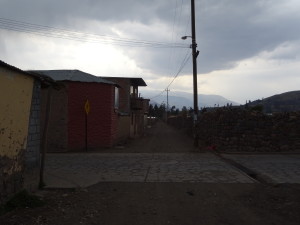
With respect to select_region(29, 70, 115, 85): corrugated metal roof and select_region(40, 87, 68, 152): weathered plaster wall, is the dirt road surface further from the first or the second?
select_region(29, 70, 115, 85): corrugated metal roof

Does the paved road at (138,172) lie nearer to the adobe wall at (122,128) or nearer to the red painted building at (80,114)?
the red painted building at (80,114)

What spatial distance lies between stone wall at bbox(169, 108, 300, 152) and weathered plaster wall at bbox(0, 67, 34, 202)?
44.7 ft

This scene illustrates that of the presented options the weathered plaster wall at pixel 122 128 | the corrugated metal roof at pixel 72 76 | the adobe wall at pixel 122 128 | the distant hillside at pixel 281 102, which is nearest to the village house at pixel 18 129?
the corrugated metal roof at pixel 72 76

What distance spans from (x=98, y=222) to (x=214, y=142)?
1644cm

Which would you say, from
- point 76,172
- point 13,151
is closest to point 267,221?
point 13,151

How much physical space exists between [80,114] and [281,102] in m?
25.6

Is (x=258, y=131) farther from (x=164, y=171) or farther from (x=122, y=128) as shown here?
(x=122, y=128)

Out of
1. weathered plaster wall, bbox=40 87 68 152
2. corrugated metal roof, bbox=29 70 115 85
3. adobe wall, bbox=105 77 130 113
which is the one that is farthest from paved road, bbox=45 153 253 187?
adobe wall, bbox=105 77 130 113

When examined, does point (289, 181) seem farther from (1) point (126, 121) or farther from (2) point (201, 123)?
(1) point (126, 121)

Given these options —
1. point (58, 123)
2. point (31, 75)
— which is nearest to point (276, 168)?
point (31, 75)

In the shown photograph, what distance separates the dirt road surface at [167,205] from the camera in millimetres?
7078

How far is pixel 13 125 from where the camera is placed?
823 cm

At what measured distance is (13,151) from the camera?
8273 mm

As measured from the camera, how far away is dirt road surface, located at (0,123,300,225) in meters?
7.08
